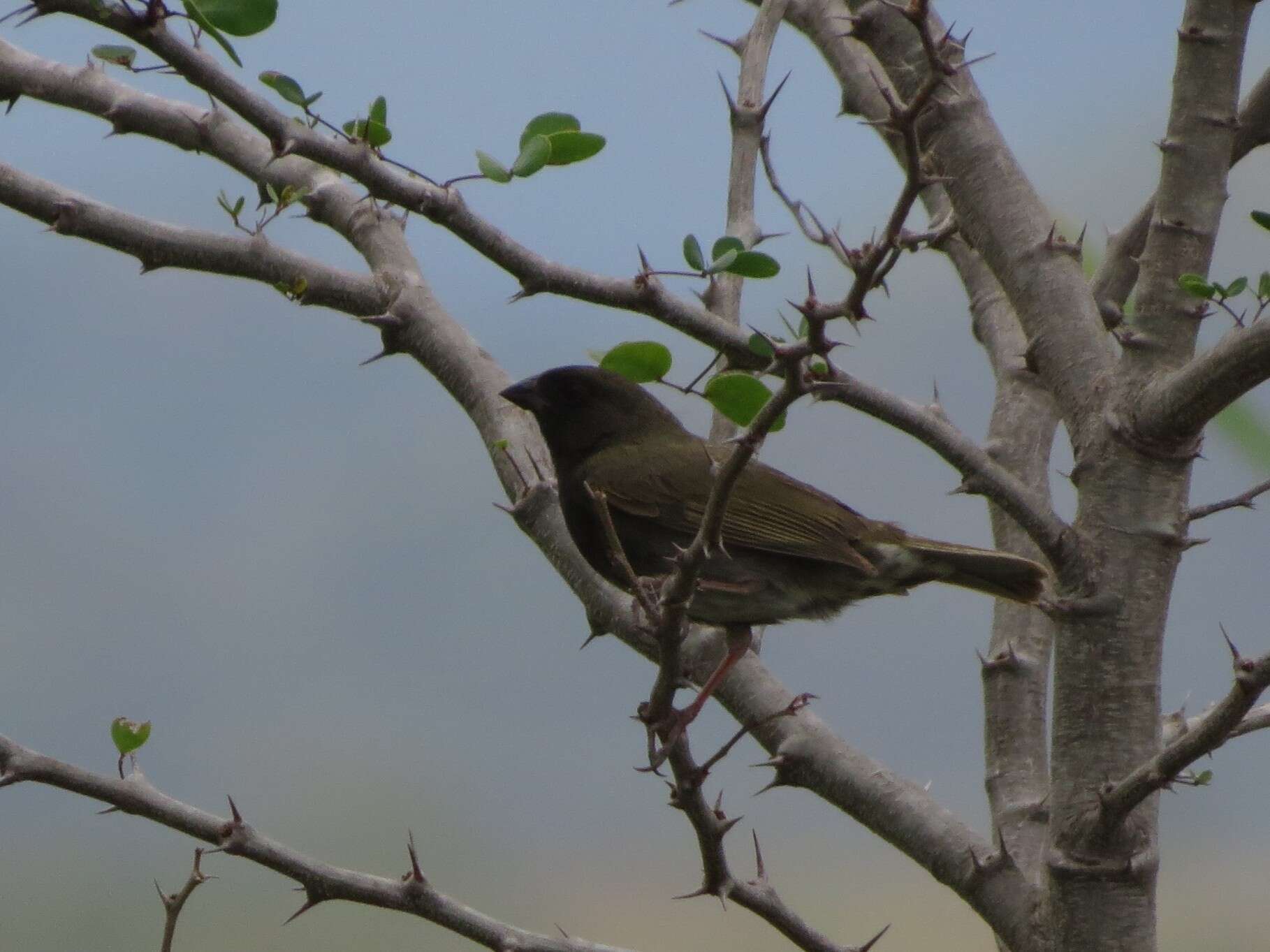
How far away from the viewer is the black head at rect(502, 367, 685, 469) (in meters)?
5.61

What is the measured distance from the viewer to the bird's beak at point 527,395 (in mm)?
5100

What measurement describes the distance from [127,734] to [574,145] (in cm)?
173

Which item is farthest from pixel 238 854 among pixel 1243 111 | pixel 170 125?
pixel 1243 111

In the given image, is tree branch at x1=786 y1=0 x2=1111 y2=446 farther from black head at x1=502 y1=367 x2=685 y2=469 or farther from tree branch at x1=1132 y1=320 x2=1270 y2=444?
black head at x1=502 y1=367 x2=685 y2=469

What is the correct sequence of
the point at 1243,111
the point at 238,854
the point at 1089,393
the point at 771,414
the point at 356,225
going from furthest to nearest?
the point at 356,225, the point at 1243,111, the point at 1089,393, the point at 238,854, the point at 771,414

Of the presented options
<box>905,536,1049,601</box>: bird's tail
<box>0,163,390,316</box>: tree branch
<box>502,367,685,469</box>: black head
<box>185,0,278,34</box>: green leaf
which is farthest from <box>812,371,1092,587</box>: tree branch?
<box>502,367,685,469</box>: black head

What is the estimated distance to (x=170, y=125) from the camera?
459 cm

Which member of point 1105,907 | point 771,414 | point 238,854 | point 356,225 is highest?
point 356,225

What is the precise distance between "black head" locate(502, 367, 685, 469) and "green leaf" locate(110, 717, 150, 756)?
2.46 metres

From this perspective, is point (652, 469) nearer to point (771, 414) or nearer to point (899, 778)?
point (899, 778)

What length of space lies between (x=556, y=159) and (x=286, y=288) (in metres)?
1.40

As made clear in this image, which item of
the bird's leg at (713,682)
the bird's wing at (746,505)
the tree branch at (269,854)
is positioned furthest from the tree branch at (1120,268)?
the tree branch at (269,854)

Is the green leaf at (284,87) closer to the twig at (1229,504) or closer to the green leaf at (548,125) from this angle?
the green leaf at (548,125)

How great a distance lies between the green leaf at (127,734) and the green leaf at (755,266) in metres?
1.76
